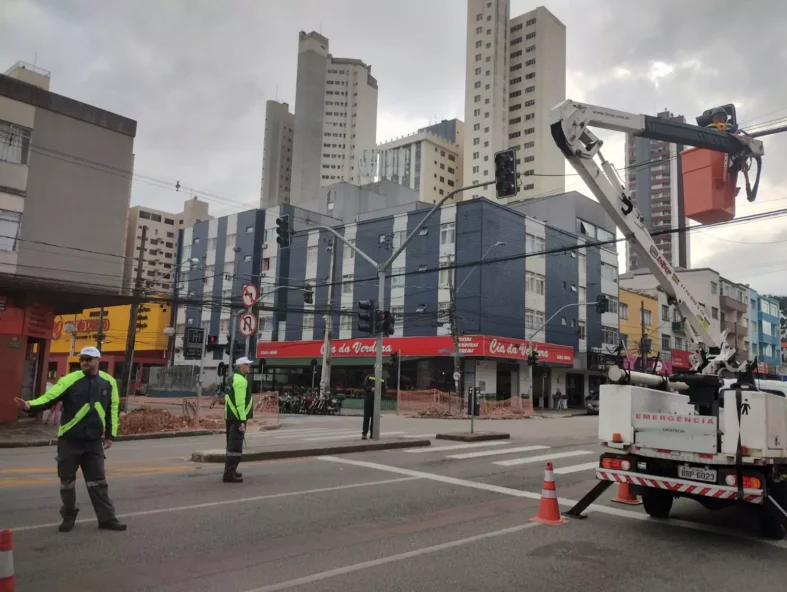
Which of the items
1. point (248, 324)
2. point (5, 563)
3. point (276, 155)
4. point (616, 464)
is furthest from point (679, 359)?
point (276, 155)

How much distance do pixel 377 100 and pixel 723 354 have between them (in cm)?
15013

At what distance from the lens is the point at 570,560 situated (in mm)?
6047

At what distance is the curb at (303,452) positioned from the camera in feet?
41.4

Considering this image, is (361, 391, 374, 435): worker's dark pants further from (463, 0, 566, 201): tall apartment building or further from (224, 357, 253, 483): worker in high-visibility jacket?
(463, 0, 566, 201): tall apartment building

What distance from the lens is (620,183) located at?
36.4ft

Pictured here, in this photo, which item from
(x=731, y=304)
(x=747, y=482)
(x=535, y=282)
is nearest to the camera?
(x=747, y=482)

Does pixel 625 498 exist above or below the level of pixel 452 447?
above

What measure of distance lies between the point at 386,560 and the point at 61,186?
21852mm

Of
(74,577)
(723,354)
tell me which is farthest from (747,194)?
(74,577)

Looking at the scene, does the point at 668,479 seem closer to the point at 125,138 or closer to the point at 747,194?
the point at 747,194

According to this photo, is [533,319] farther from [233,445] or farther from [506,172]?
[233,445]

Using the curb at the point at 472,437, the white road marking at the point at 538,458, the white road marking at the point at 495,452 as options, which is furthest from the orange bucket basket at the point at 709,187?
the curb at the point at 472,437

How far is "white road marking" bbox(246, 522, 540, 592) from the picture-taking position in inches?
202

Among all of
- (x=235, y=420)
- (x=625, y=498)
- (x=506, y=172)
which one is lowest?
(x=625, y=498)
